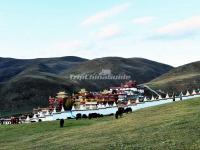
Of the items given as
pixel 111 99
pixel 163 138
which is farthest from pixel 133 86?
pixel 163 138

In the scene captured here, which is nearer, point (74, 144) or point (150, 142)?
point (150, 142)

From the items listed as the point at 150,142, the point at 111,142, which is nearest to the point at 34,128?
the point at 111,142

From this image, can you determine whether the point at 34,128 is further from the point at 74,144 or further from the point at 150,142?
the point at 150,142

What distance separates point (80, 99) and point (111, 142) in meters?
107

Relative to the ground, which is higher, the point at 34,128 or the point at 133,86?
the point at 133,86

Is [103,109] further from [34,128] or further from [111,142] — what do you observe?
[111,142]

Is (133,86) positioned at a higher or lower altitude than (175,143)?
higher

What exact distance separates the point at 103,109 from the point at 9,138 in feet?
157

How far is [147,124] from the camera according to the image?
43688mm

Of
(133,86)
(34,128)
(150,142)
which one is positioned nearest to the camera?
(150,142)

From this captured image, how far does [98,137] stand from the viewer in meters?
40.9

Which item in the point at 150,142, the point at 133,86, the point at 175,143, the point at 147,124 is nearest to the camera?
the point at 175,143

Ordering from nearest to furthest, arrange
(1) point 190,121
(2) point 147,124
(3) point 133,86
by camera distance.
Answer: (1) point 190,121 → (2) point 147,124 → (3) point 133,86

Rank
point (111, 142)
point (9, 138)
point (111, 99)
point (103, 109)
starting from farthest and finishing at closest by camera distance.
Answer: point (111, 99), point (103, 109), point (9, 138), point (111, 142)
